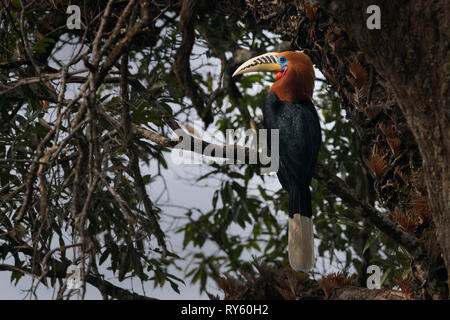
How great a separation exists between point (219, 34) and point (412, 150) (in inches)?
91.4

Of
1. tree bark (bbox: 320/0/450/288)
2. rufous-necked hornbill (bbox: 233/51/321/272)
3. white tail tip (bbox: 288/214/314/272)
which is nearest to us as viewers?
tree bark (bbox: 320/0/450/288)

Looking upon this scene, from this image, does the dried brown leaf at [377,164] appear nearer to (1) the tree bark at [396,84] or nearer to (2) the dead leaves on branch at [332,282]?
(1) the tree bark at [396,84]

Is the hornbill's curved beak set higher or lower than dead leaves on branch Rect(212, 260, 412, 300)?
higher

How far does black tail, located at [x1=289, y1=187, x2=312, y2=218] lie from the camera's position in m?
3.20

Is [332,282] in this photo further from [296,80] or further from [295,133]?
[296,80]

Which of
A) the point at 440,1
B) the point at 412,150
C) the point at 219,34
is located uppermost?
the point at 219,34

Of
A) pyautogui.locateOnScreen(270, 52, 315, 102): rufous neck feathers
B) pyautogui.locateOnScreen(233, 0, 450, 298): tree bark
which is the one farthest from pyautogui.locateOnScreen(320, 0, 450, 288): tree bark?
pyautogui.locateOnScreen(270, 52, 315, 102): rufous neck feathers

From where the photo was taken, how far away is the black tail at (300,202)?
10.5 feet

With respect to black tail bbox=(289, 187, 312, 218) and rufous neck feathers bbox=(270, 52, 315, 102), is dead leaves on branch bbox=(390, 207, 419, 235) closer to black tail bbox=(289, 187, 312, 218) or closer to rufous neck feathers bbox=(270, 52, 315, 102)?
black tail bbox=(289, 187, 312, 218)

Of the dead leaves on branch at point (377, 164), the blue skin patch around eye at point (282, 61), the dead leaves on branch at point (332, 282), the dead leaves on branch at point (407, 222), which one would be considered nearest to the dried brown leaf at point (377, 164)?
the dead leaves on branch at point (377, 164)
